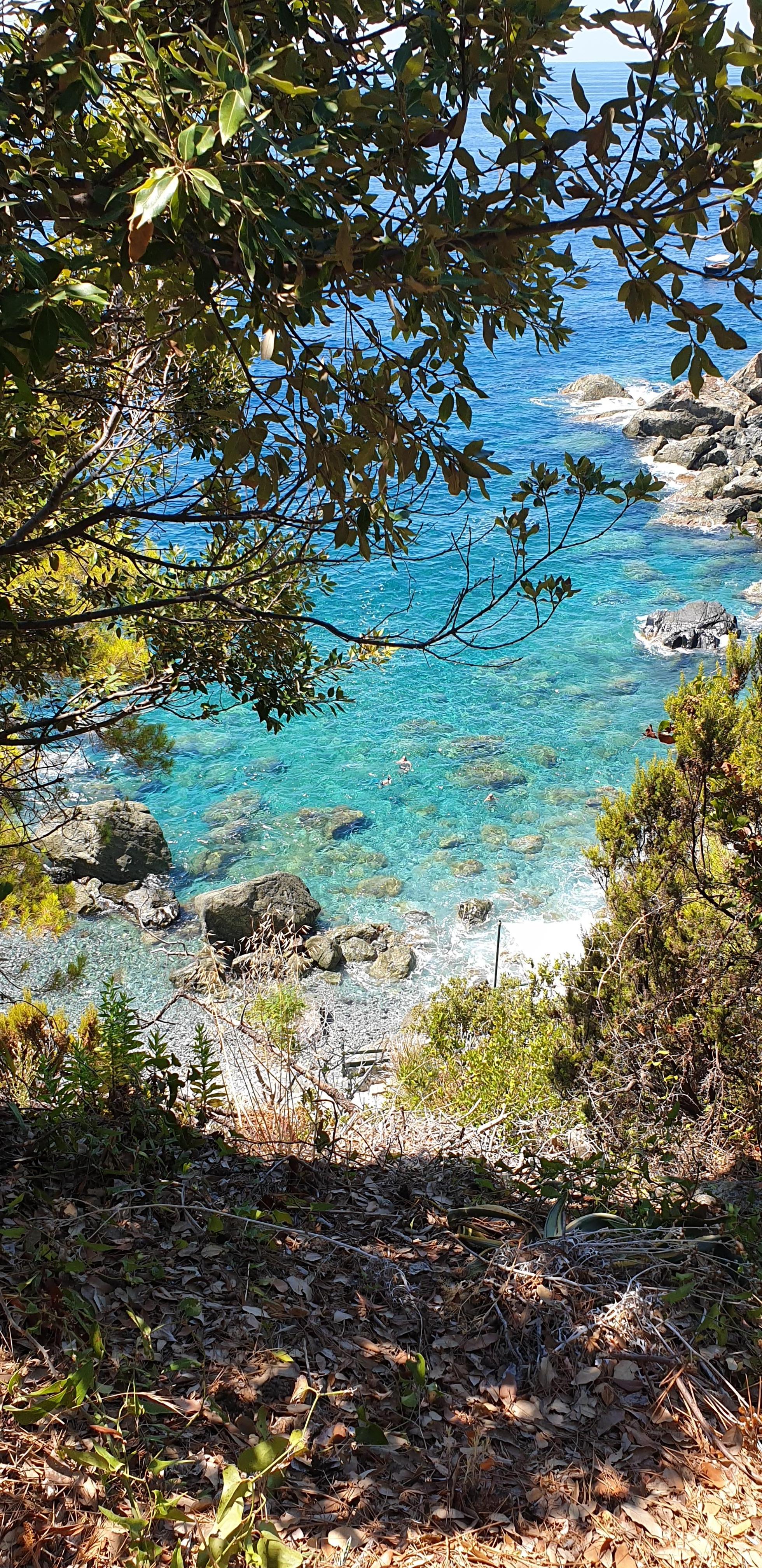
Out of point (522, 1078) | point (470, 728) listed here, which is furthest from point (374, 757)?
point (522, 1078)

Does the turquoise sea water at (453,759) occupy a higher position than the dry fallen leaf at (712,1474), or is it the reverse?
the dry fallen leaf at (712,1474)

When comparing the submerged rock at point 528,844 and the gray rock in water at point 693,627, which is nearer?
the submerged rock at point 528,844

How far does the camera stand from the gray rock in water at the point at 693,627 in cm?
2086

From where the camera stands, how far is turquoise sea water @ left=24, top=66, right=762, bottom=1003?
51.1 ft

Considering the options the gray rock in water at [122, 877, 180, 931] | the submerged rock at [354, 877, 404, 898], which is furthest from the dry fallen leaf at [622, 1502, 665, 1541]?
the submerged rock at [354, 877, 404, 898]

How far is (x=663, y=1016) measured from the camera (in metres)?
6.40

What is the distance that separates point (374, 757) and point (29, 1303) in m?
16.0

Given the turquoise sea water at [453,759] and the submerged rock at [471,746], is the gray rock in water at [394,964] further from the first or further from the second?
the submerged rock at [471,746]

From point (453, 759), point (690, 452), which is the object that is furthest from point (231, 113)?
point (690, 452)

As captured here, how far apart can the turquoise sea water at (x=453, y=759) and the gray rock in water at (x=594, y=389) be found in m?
9.99

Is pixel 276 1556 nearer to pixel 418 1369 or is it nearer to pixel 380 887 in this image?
pixel 418 1369

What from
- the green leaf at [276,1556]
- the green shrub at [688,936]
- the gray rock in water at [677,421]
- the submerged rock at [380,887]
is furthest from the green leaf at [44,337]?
the gray rock in water at [677,421]

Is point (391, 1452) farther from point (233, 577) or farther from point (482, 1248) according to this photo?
point (233, 577)

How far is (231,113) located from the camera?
1.52 metres
